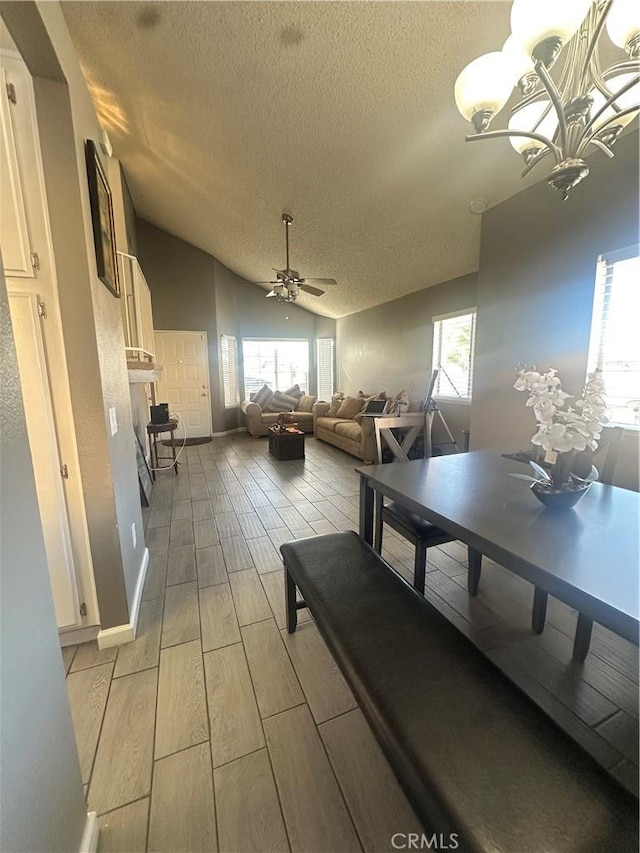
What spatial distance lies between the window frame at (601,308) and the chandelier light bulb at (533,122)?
1.36 meters

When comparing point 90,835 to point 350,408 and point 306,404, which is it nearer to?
point 350,408

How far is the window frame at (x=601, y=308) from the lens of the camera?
2545 millimetres

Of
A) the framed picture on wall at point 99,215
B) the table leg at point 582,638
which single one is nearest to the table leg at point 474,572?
the table leg at point 582,638

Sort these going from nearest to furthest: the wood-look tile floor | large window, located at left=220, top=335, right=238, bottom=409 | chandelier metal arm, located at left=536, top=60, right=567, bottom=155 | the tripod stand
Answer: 1. the wood-look tile floor
2. chandelier metal arm, located at left=536, top=60, right=567, bottom=155
3. the tripod stand
4. large window, located at left=220, top=335, right=238, bottom=409

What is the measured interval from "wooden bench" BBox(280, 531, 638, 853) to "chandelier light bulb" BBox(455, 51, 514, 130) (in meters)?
1.93

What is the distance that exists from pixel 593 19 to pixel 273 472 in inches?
167

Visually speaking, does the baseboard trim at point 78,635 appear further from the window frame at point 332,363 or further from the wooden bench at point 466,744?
the window frame at point 332,363

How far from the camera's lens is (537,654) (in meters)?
1.61

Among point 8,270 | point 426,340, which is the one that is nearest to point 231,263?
point 426,340

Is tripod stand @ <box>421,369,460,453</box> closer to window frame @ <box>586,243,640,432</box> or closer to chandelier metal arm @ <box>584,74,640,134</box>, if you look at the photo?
window frame @ <box>586,243,640,432</box>

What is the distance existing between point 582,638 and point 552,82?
2287mm

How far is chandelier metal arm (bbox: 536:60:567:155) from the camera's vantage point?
120cm

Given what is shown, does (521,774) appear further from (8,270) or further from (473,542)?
(8,270)

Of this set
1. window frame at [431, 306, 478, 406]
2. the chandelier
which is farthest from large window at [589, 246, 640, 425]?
window frame at [431, 306, 478, 406]
